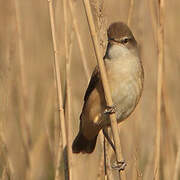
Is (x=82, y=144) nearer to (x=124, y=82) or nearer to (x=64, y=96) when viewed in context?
(x=64, y=96)

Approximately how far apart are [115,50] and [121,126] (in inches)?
41.6

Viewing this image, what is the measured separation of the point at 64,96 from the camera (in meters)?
3.12

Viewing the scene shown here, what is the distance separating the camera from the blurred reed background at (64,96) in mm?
3191

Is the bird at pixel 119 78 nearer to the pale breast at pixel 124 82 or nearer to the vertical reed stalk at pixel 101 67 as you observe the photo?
the pale breast at pixel 124 82

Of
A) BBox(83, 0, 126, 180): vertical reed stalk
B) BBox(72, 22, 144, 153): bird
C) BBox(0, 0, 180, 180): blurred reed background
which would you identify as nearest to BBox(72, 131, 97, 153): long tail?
BBox(0, 0, 180, 180): blurred reed background

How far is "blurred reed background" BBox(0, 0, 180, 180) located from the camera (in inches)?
126

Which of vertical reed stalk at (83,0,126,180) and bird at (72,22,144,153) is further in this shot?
bird at (72,22,144,153)

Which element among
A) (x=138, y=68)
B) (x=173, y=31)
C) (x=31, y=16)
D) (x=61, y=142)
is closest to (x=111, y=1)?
(x=173, y=31)

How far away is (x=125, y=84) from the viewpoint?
3.06 m

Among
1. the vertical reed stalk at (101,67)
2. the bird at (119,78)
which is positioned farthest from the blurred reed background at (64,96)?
the vertical reed stalk at (101,67)

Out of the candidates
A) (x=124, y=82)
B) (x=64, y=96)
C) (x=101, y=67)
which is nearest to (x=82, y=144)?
(x=64, y=96)

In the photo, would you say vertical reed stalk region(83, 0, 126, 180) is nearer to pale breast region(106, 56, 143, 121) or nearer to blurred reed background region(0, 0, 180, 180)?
blurred reed background region(0, 0, 180, 180)

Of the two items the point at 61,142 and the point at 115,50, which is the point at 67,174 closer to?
the point at 61,142

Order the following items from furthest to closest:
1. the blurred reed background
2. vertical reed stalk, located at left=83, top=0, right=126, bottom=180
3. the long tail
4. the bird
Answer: the long tail, the blurred reed background, the bird, vertical reed stalk, located at left=83, top=0, right=126, bottom=180
